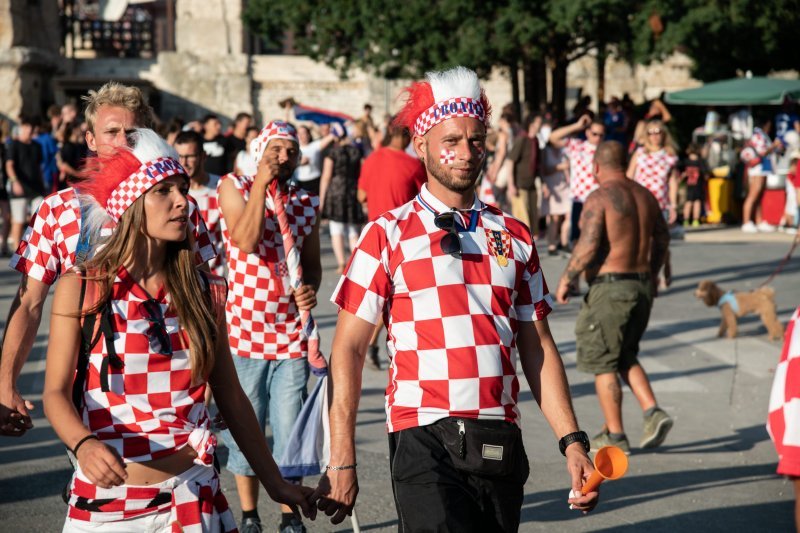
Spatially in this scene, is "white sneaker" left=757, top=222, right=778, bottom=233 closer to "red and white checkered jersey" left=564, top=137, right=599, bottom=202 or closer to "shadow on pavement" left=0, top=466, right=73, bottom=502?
"red and white checkered jersey" left=564, top=137, right=599, bottom=202

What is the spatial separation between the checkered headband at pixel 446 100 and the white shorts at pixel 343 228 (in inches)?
420

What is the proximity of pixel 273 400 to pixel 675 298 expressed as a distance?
8.56 metres

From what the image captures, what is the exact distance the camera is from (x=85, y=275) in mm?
3338

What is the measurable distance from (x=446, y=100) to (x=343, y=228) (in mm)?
11143

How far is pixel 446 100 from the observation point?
12.3 feet

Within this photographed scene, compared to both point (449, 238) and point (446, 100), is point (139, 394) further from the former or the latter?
point (446, 100)

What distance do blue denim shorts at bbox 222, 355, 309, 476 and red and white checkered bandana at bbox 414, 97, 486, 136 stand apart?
214 cm

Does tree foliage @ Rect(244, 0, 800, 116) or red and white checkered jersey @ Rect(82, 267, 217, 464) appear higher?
tree foliage @ Rect(244, 0, 800, 116)

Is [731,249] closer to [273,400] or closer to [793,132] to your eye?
[793,132]

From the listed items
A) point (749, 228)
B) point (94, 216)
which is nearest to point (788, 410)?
point (94, 216)

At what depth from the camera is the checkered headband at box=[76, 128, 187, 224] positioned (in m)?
3.43

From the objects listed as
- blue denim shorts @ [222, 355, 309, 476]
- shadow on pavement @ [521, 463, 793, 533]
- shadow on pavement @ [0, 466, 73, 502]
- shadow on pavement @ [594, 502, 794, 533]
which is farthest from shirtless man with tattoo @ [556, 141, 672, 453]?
shadow on pavement @ [0, 466, 73, 502]

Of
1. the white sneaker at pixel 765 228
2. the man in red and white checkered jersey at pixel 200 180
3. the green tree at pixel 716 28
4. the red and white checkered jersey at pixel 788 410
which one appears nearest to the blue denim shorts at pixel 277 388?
the man in red and white checkered jersey at pixel 200 180

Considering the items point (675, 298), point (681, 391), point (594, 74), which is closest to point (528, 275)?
point (681, 391)
